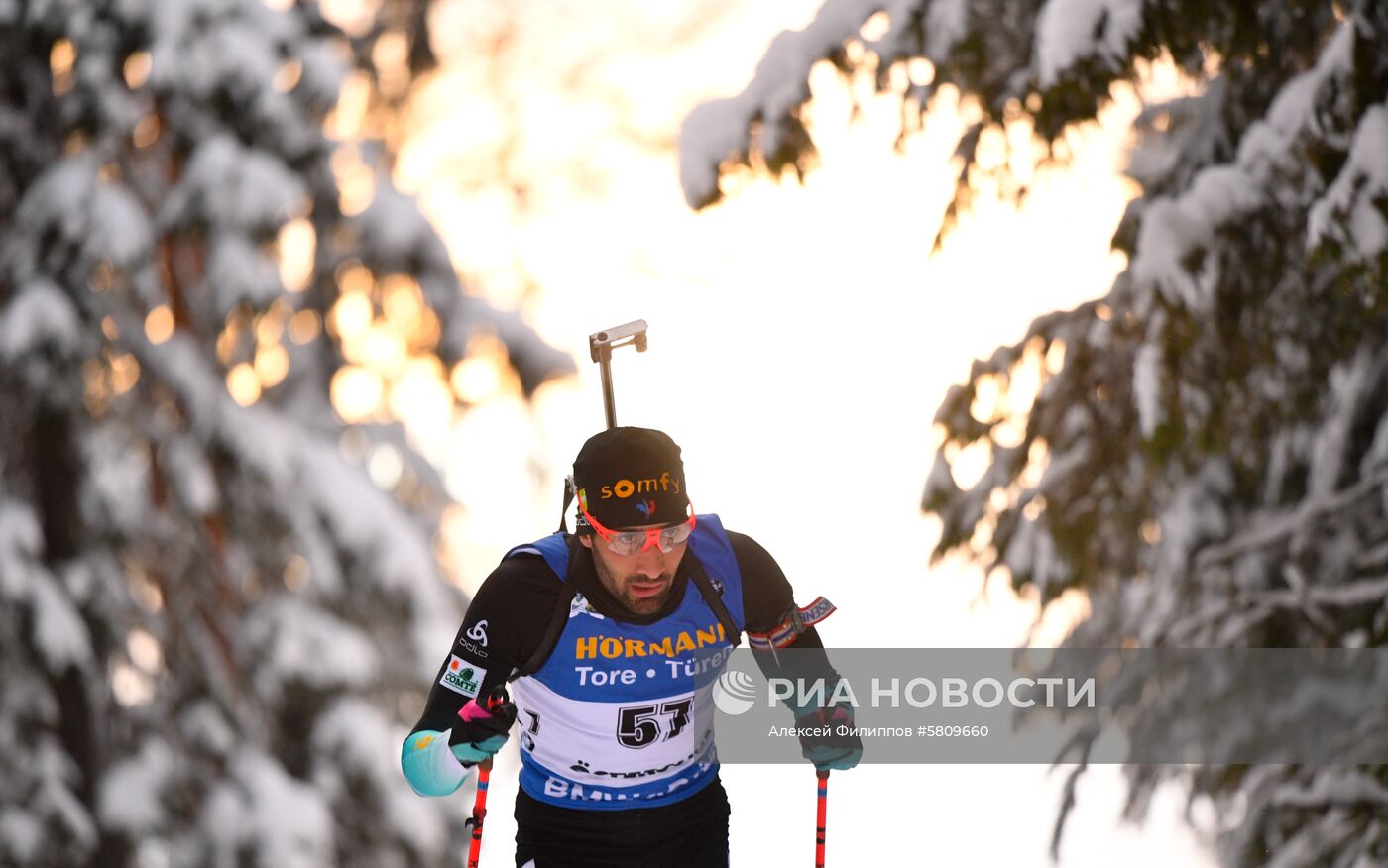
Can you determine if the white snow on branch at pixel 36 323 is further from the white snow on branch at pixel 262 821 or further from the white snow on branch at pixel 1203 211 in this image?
the white snow on branch at pixel 1203 211

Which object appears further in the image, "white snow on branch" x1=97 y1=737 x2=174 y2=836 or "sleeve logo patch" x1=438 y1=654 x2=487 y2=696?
"white snow on branch" x1=97 y1=737 x2=174 y2=836

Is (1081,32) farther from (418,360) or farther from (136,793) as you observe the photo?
(136,793)

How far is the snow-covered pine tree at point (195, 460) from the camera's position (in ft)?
30.2

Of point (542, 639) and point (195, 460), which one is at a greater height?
point (195, 460)

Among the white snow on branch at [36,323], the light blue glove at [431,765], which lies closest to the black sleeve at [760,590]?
the light blue glove at [431,765]

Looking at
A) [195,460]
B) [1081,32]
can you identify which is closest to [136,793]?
[195,460]

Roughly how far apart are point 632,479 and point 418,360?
7.98m

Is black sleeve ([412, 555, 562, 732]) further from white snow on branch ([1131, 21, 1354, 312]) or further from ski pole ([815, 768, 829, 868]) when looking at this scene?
white snow on branch ([1131, 21, 1354, 312])

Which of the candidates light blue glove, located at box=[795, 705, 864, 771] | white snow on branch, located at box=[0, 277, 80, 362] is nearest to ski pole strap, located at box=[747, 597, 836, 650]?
light blue glove, located at box=[795, 705, 864, 771]

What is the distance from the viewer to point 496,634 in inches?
144

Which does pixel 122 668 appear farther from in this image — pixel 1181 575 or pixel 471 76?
pixel 1181 575

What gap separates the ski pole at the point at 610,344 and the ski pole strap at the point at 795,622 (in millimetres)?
721

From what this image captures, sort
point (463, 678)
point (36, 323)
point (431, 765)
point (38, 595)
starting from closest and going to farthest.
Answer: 1. point (431, 765)
2. point (463, 678)
3. point (36, 323)
4. point (38, 595)

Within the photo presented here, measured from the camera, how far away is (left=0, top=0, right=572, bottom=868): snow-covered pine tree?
9211 mm
